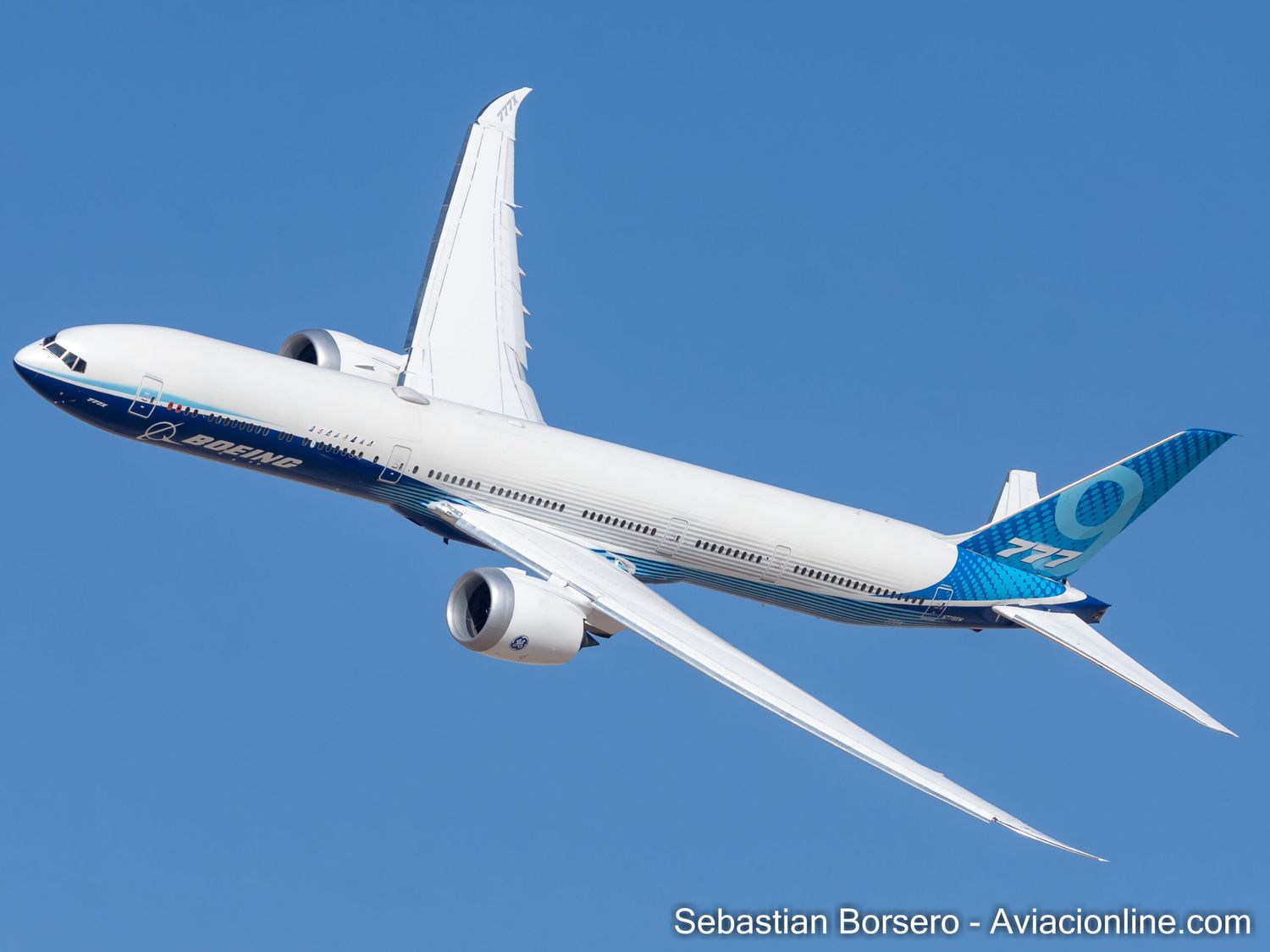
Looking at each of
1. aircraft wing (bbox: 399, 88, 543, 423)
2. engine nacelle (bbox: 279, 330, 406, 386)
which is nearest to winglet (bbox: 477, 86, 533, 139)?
aircraft wing (bbox: 399, 88, 543, 423)

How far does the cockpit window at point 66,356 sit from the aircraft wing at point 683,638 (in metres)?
12.8

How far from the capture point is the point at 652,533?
3063 inches

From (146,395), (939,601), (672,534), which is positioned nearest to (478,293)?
(672,534)

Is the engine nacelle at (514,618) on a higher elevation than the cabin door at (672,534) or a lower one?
lower

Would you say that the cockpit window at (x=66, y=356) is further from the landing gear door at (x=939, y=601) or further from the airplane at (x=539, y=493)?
the landing gear door at (x=939, y=601)

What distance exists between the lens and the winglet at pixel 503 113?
88688 millimetres

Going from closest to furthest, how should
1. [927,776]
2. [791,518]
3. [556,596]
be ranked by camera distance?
[927,776]
[556,596]
[791,518]

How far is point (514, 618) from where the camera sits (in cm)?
7200

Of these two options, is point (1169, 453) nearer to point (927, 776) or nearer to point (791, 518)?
point (791, 518)

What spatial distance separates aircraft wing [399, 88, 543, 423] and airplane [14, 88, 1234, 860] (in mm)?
91

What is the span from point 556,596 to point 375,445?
8.19 m

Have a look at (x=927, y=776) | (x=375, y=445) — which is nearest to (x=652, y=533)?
(x=375, y=445)

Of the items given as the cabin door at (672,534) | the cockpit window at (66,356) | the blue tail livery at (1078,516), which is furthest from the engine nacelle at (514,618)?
the blue tail livery at (1078,516)

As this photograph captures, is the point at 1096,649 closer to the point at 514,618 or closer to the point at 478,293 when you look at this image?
the point at 514,618
